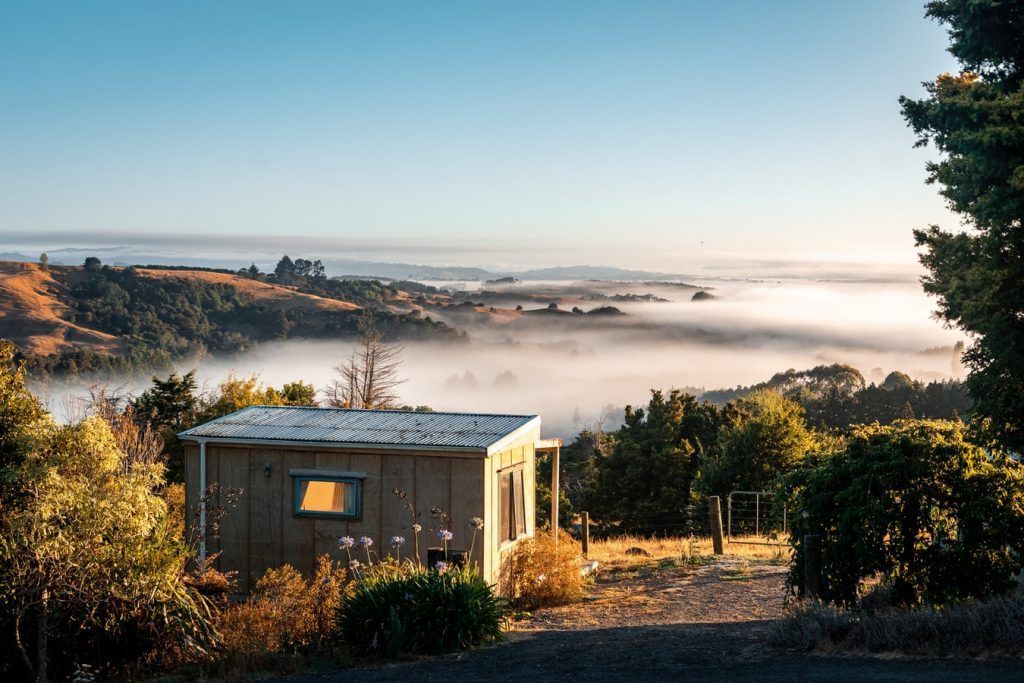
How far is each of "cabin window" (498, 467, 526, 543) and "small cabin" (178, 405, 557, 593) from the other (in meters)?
0.02

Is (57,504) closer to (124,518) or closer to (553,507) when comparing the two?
(124,518)

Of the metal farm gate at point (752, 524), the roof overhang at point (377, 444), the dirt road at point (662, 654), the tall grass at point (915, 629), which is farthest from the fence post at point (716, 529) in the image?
the tall grass at point (915, 629)

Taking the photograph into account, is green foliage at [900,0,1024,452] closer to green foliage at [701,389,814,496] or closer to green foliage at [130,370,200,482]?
green foliage at [701,389,814,496]

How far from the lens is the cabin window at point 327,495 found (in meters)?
15.1

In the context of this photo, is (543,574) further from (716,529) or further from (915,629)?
(915,629)

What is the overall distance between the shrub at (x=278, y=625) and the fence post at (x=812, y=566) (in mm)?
5065

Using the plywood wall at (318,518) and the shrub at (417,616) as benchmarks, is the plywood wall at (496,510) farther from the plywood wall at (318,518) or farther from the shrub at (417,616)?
the shrub at (417,616)

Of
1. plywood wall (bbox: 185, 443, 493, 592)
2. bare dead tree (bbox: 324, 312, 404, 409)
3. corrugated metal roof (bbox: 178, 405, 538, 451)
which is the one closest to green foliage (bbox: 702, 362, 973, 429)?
bare dead tree (bbox: 324, 312, 404, 409)

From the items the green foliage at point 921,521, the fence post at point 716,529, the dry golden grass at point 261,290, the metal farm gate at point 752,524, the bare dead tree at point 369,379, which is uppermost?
the dry golden grass at point 261,290

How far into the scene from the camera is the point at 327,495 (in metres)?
15.3

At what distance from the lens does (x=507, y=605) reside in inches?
544

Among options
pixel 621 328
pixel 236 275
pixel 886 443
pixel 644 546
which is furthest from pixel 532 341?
pixel 886 443

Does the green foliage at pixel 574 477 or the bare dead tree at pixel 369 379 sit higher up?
the bare dead tree at pixel 369 379

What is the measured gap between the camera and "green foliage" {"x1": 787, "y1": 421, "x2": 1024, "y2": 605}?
34.0 feet
